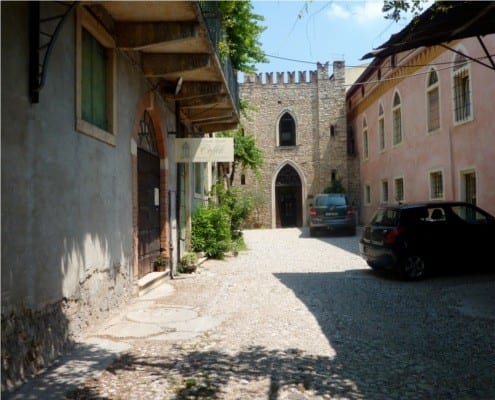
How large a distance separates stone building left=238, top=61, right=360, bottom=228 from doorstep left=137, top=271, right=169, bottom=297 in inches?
756

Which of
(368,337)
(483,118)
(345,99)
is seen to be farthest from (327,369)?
(345,99)

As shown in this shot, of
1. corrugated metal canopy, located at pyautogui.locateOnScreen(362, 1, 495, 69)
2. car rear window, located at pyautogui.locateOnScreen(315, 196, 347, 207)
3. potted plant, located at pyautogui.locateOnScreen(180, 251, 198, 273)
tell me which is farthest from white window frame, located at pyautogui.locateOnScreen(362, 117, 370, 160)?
corrugated metal canopy, located at pyautogui.locateOnScreen(362, 1, 495, 69)

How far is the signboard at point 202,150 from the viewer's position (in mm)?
9984

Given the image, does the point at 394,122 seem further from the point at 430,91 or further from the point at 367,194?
the point at 367,194

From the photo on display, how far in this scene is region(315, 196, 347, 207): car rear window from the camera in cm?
1981

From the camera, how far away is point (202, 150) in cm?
1009

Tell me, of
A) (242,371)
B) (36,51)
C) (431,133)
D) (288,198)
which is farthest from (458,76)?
(288,198)

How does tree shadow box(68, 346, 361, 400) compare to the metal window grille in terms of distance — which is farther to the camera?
the metal window grille

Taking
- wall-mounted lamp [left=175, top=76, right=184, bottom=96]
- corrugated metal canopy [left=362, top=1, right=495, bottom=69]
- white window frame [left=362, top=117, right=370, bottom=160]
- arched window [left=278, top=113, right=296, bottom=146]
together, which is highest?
arched window [left=278, top=113, right=296, bottom=146]

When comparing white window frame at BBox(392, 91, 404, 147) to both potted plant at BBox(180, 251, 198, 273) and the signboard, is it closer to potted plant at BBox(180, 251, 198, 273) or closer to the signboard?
the signboard

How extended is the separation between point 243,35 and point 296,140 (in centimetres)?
1558

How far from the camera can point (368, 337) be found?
5285mm

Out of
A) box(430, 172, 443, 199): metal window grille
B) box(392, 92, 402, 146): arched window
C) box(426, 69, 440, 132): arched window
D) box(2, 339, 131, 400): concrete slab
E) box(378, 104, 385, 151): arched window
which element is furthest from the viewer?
box(378, 104, 385, 151): arched window

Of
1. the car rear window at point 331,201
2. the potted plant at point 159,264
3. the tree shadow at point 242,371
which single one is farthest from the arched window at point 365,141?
the tree shadow at point 242,371
